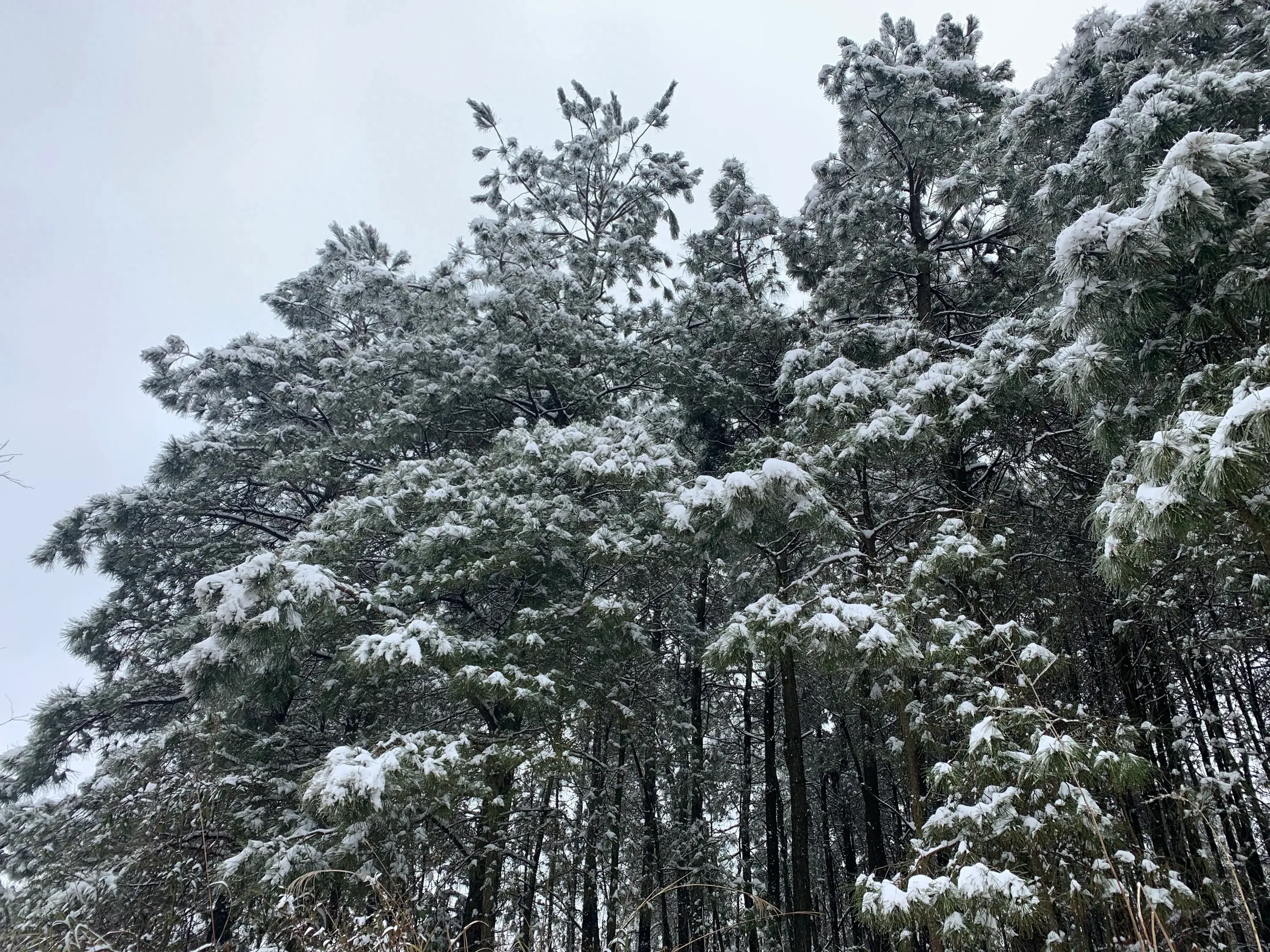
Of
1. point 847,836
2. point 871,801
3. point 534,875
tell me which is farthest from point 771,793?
point 847,836

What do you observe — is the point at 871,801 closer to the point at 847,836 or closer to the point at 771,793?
the point at 771,793

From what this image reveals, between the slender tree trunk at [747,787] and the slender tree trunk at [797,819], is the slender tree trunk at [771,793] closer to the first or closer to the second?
the slender tree trunk at [747,787]

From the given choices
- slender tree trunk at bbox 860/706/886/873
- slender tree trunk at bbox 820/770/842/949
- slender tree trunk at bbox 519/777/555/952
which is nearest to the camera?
slender tree trunk at bbox 519/777/555/952

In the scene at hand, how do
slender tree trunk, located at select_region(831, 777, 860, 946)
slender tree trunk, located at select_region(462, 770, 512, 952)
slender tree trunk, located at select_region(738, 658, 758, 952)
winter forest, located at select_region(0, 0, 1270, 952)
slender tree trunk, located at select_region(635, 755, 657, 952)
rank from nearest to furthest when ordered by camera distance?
winter forest, located at select_region(0, 0, 1270, 952), slender tree trunk, located at select_region(462, 770, 512, 952), slender tree trunk, located at select_region(635, 755, 657, 952), slender tree trunk, located at select_region(738, 658, 758, 952), slender tree trunk, located at select_region(831, 777, 860, 946)

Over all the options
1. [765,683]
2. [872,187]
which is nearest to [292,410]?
[765,683]

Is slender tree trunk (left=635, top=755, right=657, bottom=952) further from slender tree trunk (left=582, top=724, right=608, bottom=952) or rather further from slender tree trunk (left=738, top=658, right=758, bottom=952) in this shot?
slender tree trunk (left=738, top=658, right=758, bottom=952)

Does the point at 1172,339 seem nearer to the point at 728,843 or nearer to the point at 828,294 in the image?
the point at 828,294

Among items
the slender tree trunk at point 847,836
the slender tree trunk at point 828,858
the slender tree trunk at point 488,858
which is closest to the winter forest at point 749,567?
the slender tree trunk at point 488,858

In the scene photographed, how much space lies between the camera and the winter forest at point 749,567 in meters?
3.56

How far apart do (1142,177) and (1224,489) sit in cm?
252

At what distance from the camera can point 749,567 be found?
27.3ft

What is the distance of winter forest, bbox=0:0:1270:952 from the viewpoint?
3.56 metres

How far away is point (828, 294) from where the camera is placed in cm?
811

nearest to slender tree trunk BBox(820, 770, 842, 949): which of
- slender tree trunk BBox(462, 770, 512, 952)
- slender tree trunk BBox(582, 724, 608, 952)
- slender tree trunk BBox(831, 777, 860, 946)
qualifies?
slender tree trunk BBox(831, 777, 860, 946)
